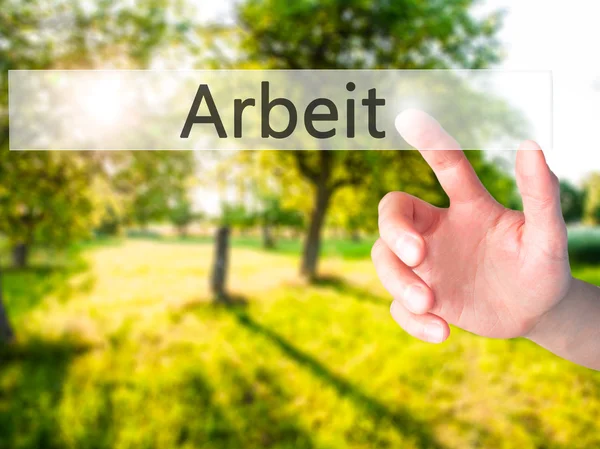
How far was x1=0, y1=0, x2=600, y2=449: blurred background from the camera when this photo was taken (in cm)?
539

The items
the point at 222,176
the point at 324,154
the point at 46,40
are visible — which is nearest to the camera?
the point at 46,40

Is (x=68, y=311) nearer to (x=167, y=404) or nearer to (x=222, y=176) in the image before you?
(x=167, y=404)

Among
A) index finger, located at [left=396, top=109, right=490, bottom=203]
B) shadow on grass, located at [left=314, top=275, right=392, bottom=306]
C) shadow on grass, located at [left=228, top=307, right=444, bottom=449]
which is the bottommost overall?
shadow on grass, located at [left=228, top=307, right=444, bottom=449]

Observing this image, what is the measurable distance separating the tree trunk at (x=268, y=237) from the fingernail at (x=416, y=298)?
101ft

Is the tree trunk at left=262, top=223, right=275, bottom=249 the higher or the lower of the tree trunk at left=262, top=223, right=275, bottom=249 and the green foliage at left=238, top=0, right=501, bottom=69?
the lower

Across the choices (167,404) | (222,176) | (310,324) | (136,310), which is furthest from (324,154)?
(167,404)

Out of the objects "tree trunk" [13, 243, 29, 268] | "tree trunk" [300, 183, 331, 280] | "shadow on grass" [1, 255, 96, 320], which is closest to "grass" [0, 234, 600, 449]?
"shadow on grass" [1, 255, 96, 320]

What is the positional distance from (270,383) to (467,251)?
5.48m

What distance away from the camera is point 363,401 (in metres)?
5.91

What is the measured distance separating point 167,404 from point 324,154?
28.2ft

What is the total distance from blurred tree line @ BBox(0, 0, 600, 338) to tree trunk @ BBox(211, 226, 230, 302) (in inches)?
1.5

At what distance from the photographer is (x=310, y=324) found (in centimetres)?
873

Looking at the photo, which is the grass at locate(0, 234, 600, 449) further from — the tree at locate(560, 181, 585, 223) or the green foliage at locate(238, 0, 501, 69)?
the tree at locate(560, 181, 585, 223)

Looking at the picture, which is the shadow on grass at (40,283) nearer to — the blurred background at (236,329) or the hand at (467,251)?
the blurred background at (236,329)
